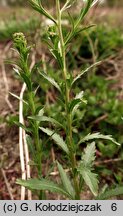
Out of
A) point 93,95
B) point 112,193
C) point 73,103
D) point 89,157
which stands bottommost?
point 112,193

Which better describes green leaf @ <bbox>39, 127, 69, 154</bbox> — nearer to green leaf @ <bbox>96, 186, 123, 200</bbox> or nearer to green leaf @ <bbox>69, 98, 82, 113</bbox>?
green leaf @ <bbox>69, 98, 82, 113</bbox>

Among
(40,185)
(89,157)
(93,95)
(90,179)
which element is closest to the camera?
(90,179)

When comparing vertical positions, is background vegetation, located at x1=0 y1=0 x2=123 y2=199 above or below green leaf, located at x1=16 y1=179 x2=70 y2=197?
above

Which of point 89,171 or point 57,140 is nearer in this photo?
point 89,171

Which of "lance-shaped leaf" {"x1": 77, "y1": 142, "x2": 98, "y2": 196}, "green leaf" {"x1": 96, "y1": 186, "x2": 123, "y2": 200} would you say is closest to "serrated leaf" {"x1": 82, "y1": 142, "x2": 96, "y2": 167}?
"lance-shaped leaf" {"x1": 77, "y1": 142, "x2": 98, "y2": 196}

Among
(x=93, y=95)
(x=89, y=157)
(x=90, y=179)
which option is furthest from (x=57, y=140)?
(x=93, y=95)

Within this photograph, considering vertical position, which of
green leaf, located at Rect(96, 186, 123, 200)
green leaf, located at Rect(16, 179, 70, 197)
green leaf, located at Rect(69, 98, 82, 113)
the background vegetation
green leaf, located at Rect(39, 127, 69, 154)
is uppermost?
the background vegetation

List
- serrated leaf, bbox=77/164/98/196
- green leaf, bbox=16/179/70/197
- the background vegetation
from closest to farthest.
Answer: serrated leaf, bbox=77/164/98/196, green leaf, bbox=16/179/70/197, the background vegetation

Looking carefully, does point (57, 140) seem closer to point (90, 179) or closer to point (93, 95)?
point (90, 179)

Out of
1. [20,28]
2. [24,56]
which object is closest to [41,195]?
[24,56]
